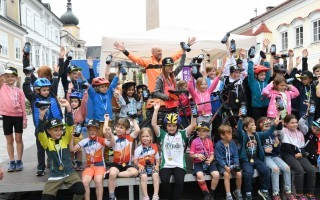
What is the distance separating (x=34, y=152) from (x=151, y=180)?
165 inches

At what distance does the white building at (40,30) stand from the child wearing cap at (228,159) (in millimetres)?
37031

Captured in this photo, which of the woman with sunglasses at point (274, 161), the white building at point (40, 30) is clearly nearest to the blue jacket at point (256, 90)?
the woman with sunglasses at point (274, 161)

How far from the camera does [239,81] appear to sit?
6023 millimetres

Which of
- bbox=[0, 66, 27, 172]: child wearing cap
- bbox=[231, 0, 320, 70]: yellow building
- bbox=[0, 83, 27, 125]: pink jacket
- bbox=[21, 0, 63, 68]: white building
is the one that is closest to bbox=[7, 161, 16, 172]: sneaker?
bbox=[0, 66, 27, 172]: child wearing cap

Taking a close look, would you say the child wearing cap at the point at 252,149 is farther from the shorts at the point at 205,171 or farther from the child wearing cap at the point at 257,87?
the child wearing cap at the point at 257,87

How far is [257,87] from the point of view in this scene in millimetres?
5984

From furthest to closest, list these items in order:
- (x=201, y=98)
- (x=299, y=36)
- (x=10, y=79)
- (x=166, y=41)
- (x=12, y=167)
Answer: (x=299, y=36), (x=166, y=41), (x=201, y=98), (x=12, y=167), (x=10, y=79)

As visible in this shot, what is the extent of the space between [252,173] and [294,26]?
2312 cm

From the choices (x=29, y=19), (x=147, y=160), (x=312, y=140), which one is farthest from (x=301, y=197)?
(x=29, y=19)

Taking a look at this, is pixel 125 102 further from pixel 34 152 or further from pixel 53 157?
pixel 34 152

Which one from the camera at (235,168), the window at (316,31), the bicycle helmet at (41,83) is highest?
the window at (316,31)

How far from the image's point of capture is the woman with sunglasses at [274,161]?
16.9 feet

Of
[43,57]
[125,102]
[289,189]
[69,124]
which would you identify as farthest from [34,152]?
[43,57]

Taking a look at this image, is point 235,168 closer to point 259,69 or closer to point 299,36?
point 259,69
